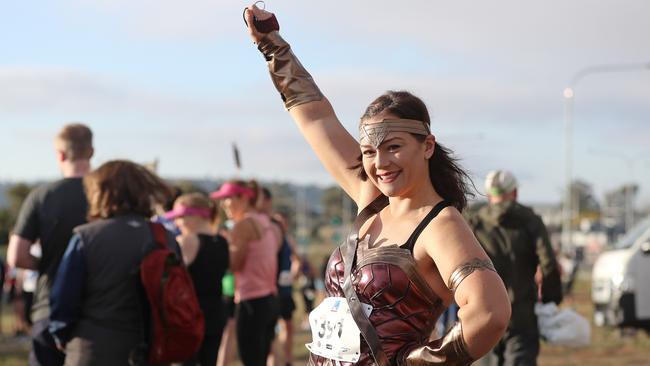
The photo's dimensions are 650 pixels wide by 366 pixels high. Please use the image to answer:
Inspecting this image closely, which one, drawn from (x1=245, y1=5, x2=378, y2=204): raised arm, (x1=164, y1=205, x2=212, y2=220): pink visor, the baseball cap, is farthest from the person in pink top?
(x1=245, y1=5, x2=378, y2=204): raised arm

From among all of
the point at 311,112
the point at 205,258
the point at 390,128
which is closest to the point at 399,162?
the point at 390,128

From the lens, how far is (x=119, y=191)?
5.73m

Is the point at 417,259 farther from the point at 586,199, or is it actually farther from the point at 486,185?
the point at 586,199

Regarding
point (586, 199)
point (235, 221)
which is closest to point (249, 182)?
point (235, 221)

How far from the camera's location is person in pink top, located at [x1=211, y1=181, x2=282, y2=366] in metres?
9.43

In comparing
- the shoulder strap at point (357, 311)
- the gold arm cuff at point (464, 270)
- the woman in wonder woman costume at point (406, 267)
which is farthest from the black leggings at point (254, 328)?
the gold arm cuff at point (464, 270)

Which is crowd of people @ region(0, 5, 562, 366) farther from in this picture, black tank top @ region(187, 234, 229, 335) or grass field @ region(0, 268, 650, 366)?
grass field @ region(0, 268, 650, 366)

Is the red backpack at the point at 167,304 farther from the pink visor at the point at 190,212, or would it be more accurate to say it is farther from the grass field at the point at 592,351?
the grass field at the point at 592,351

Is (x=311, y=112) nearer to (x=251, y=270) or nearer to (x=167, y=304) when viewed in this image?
(x=167, y=304)

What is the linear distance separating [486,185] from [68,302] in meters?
4.02

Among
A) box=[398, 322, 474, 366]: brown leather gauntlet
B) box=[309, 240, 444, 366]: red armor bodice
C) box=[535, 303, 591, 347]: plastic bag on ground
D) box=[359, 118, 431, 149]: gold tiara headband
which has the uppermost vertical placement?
box=[359, 118, 431, 149]: gold tiara headband

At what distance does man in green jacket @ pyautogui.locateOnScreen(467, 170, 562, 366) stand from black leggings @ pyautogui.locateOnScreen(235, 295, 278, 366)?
203 centimetres

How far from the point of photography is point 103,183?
5730 mm

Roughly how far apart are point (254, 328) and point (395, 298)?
6019 millimetres
